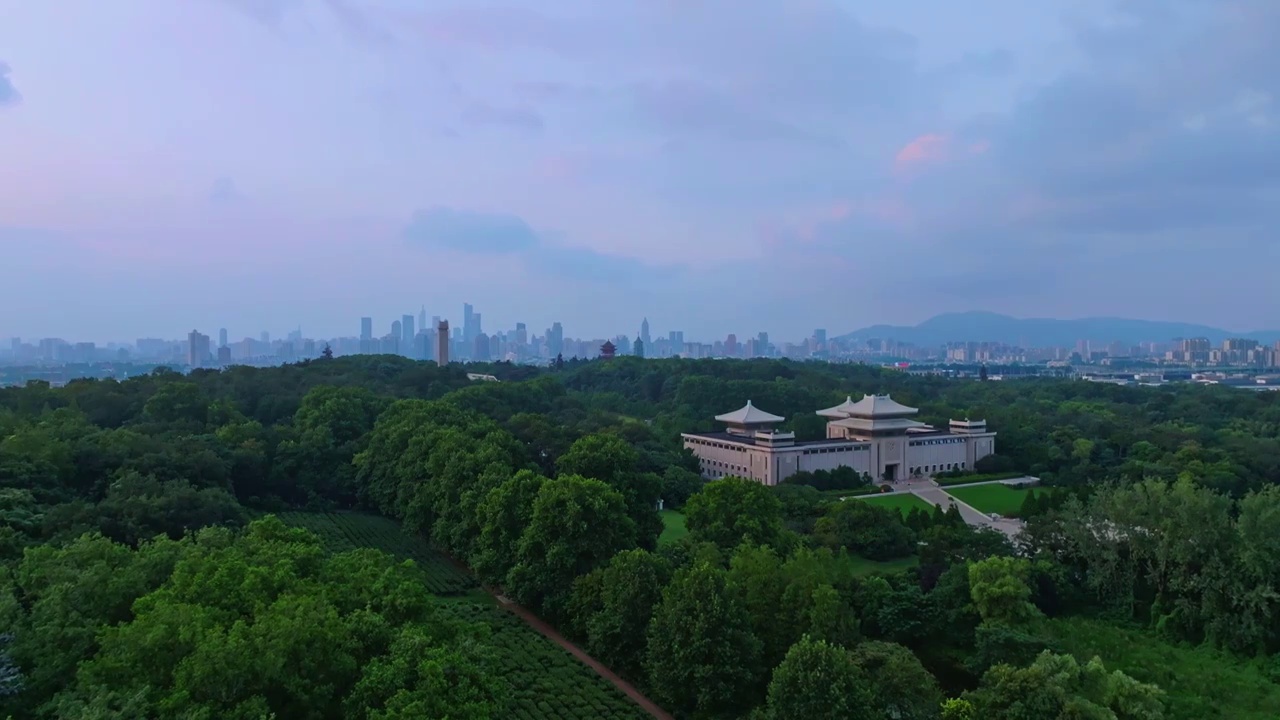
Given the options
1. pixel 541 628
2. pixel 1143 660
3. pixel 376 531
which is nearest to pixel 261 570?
pixel 541 628

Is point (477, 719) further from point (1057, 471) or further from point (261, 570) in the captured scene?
point (1057, 471)

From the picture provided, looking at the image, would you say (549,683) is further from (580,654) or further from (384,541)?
(384,541)

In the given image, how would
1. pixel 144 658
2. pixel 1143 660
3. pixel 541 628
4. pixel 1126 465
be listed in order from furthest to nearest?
pixel 1126 465 < pixel 541 628 < pixel 1143 660 < pixel 144 658

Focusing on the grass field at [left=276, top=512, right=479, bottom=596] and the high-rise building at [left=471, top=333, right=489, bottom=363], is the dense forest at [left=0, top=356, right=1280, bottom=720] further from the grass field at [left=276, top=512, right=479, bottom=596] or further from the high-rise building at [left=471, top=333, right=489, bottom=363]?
the high-rise building at [left=471, top=333, right=489, bottom=363]

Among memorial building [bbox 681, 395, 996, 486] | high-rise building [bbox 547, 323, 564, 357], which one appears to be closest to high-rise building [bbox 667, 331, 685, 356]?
high-rise building [bbox 547, 323, 564, 357]

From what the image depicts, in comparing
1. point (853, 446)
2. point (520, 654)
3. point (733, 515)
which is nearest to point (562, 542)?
point (520, 654)

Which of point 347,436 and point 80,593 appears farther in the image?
point 347,436

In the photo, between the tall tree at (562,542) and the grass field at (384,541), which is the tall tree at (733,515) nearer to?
the tall tree at (562,542)
